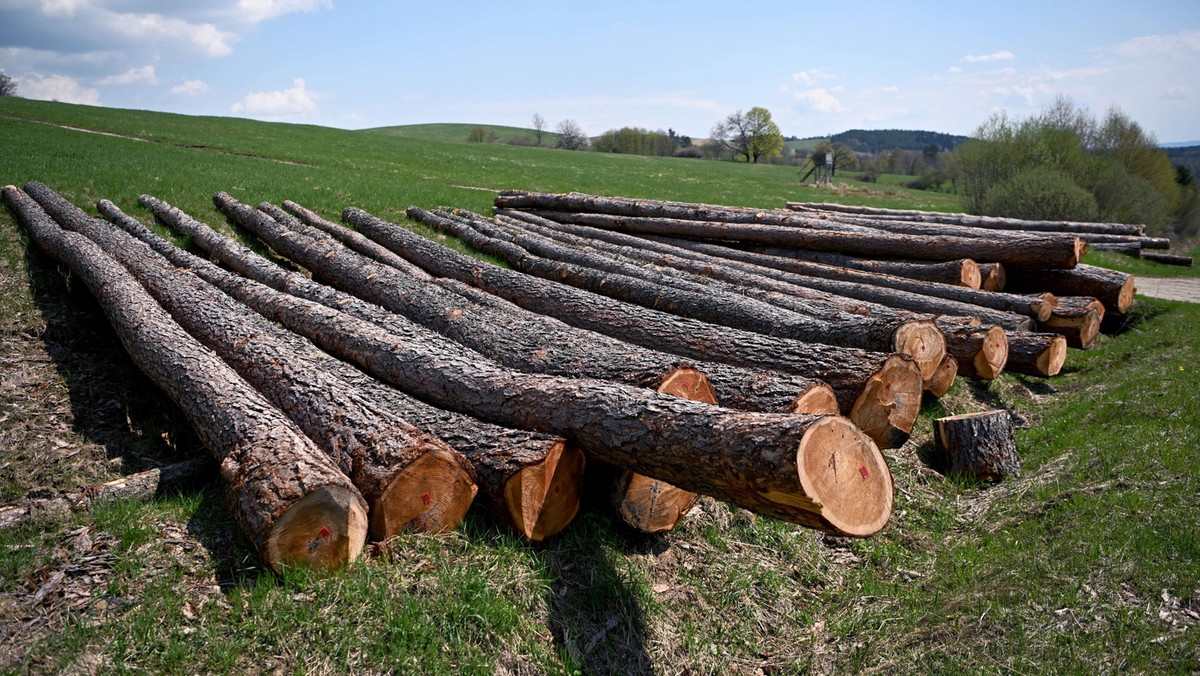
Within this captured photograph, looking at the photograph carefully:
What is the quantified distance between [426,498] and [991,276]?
9.81 meters

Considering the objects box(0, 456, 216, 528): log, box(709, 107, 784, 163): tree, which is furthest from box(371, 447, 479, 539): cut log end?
box(709, 107, 784, 163): tree

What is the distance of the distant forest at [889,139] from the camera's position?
474ft

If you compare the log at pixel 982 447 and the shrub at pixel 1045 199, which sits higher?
the shrub at pixel 1045 199

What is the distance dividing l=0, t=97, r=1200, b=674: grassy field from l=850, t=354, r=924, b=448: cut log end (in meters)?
0.66

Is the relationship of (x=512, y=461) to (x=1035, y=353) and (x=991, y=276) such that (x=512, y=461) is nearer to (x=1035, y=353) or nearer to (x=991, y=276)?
(x=1035, y=353)

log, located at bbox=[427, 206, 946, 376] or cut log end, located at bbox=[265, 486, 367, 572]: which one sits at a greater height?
log, located at bbox=[427, 206, 946, 376]

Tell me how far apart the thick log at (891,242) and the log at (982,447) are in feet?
18.1

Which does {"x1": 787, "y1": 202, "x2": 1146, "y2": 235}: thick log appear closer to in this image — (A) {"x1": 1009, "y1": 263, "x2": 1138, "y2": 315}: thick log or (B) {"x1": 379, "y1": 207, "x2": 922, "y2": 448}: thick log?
(A) {"x1": 1009, "y1": 263, "x2": 1138, "y2": 315}: thick log

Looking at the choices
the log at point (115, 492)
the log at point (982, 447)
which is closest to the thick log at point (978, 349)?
the log at point (982, 447)

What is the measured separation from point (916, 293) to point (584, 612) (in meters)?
7.76

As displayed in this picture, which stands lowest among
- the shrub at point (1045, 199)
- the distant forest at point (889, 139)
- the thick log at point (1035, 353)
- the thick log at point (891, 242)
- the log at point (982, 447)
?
the log at point (982, 447)

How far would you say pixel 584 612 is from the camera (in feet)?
13.0

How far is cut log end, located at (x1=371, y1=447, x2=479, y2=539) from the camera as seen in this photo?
12.7 feet

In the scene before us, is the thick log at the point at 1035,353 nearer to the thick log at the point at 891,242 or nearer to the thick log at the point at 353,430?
the thick log at the point at 891,242
